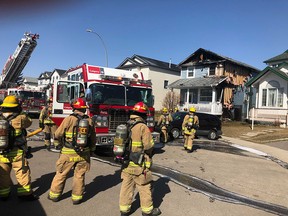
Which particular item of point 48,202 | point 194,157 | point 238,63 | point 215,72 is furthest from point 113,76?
point 238,63

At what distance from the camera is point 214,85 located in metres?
26.0

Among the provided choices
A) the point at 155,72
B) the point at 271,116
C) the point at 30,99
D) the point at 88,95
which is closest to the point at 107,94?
the point at 88,95

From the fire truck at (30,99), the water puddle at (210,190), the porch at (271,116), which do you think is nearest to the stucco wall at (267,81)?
the porch at (271,116)

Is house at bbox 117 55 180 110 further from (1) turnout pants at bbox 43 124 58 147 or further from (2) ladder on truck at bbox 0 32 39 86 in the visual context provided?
→ (1) turnout pants at bbox 43 124 58 147

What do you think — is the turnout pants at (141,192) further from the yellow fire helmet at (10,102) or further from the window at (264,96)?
the window at (264,96)

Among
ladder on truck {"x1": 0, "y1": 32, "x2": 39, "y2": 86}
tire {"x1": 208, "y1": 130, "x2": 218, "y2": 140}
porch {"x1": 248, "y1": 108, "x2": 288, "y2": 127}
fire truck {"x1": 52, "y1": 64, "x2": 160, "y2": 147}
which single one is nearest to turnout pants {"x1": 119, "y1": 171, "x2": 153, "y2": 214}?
fire truck {"x1": 52, "y1": 64, "x2": 160, "y2": 147}

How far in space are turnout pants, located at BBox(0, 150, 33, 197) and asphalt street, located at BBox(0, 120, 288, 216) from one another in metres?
0.20

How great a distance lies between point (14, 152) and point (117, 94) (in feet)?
16.0

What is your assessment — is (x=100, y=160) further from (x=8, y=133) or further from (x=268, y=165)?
(x=268, y=165)

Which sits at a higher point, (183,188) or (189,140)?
(189,140)

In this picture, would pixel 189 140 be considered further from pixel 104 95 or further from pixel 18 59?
pixel 18 59

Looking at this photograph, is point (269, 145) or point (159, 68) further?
point (159, 68)

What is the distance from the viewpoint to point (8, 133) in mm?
4199

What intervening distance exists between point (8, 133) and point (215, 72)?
26898 millimetres
